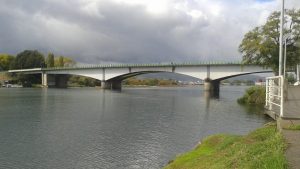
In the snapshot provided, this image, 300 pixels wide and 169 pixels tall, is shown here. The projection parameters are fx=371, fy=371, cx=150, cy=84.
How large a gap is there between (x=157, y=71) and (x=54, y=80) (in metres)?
66.9

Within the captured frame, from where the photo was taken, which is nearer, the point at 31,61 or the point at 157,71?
the point at 157,71

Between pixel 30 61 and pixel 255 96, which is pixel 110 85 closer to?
pixel 30 61

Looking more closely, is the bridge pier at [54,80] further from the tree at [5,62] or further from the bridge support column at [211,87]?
the bridge support column at [211,87]

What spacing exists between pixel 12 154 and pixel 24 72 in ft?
514

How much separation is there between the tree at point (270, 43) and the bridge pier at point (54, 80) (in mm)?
116263

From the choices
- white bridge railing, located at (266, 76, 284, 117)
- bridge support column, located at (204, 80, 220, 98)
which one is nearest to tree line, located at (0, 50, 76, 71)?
bridge support column, located at (204, 80, 220, 98)

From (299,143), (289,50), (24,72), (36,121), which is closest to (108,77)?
(24,72)

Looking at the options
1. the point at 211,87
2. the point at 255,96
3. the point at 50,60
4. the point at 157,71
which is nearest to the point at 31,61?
the point at 50,60

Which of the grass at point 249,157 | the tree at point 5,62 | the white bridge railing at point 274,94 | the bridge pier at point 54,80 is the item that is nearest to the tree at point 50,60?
the bridge pier at point 54,80

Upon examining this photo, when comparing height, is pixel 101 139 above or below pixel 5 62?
below

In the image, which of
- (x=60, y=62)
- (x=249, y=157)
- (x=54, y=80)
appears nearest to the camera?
(x=249, y=157)

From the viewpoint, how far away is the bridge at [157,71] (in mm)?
102500

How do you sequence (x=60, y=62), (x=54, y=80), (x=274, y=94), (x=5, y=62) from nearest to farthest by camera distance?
(x=274, y=94) → (x=54, y=80) → (x=60, y=62) → (x=5, y=62)

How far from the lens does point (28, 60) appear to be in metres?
182
